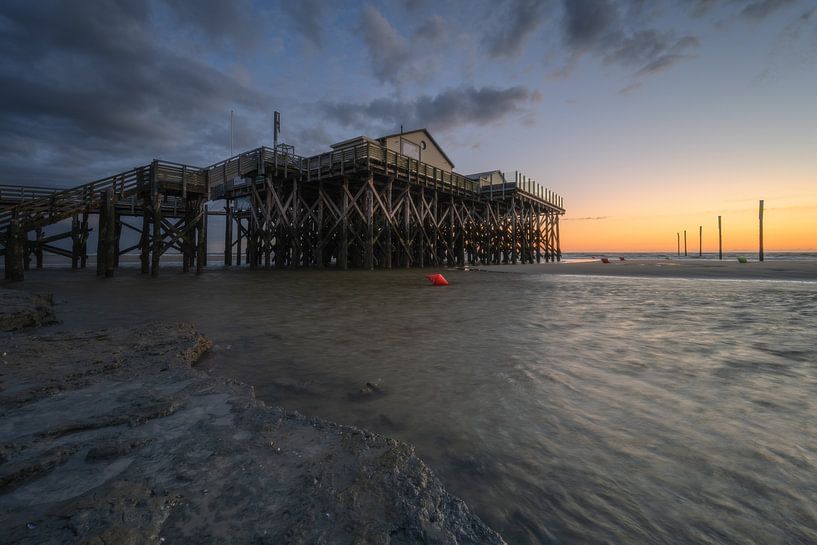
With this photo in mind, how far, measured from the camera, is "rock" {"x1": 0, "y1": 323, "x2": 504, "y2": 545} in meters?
1.09

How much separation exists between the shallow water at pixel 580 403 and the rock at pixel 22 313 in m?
0.25

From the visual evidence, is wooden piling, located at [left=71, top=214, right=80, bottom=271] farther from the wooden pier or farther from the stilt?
the stilt

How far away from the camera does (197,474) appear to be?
1356mm

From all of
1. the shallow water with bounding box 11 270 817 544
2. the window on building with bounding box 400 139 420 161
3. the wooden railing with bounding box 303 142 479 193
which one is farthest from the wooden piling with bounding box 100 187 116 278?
the window on building with bounding box 400 139 420 161

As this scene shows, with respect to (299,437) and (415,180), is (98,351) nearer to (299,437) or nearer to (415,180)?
(299,437)

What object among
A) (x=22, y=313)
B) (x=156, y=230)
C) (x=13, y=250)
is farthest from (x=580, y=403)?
(x=13, y=250)

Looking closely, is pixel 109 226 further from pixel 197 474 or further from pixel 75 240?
pixel 197 474

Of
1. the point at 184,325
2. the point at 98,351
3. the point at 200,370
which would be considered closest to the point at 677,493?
the point at 200,370

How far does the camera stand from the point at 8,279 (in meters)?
11.0

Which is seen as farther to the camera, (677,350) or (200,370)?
(677,350)

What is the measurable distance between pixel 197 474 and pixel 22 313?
184 inches

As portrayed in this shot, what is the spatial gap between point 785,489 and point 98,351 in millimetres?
4380

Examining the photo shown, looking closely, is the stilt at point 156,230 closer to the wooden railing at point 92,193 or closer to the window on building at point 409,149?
the wooden railing at point 92,193

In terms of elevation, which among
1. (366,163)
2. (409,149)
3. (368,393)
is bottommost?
(368,393)
